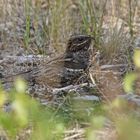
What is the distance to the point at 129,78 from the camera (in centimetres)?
161

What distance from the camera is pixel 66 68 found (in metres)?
3.88

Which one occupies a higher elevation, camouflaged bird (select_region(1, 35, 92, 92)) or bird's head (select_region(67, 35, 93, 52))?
bird's head (select_region(67, 35, 93, 52))

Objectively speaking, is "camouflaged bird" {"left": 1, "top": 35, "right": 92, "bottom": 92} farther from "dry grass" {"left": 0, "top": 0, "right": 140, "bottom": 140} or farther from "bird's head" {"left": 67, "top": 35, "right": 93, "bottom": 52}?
"dry grass" {"left": 0, "top": 0, "right": 140, "bottom": 140}

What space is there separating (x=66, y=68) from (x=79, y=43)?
24 cm

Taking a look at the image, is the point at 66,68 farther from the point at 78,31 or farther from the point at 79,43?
the point at 78,31

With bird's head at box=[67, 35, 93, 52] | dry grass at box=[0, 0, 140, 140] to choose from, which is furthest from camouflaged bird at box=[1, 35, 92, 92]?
dry grass at box=[0, 0, 140, 140]

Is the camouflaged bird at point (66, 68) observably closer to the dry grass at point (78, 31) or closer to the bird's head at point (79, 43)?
the bird's head at point (79, 43)

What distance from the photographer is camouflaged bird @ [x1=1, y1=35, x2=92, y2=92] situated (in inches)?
149

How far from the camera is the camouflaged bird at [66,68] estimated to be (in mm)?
3795

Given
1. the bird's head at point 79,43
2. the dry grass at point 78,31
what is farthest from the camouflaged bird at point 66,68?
the dry grass at point 78,31

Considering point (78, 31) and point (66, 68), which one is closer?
point (66, 68)

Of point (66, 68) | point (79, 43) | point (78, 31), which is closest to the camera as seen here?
point (66, 68)

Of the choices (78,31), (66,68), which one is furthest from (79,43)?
(78,31)

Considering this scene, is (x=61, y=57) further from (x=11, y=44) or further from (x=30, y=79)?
(x=11, y=44)
